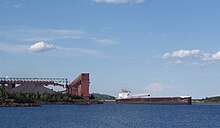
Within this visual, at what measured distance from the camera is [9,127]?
5994 cm

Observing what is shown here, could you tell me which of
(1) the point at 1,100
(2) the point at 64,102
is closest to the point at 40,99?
(2) the point at 64,102

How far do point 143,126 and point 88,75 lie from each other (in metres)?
132

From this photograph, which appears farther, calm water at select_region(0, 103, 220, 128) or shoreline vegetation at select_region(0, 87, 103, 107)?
shoreline vegetation at select_region(0, 87, 103, 107)

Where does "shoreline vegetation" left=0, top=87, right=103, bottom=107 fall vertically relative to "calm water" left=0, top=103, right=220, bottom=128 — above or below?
above

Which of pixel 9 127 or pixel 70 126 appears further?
pixel 70 126

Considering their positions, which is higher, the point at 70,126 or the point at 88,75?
the point at 88,75

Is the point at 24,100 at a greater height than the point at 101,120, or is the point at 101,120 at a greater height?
the point at 24,100

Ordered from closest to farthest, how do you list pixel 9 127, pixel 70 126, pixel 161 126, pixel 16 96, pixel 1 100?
pixel 9 127, pixel 70 126, pixel 161 126, pixel 1 100, pixel 16 96

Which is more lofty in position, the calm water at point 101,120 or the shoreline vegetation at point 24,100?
the shoreline vegetation at point 24,100

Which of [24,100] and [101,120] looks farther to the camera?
[24,100]

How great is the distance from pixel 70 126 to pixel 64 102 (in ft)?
447

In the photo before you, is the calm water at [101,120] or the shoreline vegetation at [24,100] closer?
the calm water at [101,120]

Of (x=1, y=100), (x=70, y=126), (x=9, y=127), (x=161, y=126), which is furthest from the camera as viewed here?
(x=1, y=100)

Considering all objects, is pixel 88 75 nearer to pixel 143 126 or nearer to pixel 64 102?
pixel 64 102
